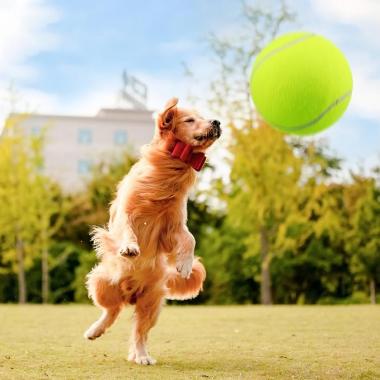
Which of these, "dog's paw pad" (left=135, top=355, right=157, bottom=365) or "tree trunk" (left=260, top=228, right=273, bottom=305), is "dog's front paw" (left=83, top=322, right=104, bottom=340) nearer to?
"dog's paw pad" (left=135, top=355, right=157, bottom=365)

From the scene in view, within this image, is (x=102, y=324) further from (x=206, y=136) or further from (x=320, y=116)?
(x=320, y=116)

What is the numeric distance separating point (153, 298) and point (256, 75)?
2.92 meters

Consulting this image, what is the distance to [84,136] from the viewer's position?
1982 inches

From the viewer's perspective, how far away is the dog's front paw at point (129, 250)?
5.42 metres

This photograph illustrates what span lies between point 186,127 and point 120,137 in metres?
45.8

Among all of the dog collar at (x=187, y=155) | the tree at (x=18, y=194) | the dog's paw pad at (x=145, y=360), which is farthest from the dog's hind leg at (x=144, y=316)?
the tree at (x=18, y=194)

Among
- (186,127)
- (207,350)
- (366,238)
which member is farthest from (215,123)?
(366,238)

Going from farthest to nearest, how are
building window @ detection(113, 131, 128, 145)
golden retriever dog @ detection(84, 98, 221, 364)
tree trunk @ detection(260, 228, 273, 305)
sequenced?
building window @ detection(113, 131, 128, 145), tree trunk @ detection(260, 228, 273, 305), golden retriever dog @ detection(84, 98, 221, 364)

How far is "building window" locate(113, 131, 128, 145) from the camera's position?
50812mm

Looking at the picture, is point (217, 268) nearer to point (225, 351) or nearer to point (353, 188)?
point (353, 188)

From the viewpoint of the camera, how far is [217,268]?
25.6m

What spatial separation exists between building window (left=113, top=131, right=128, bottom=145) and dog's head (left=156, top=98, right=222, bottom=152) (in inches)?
1779

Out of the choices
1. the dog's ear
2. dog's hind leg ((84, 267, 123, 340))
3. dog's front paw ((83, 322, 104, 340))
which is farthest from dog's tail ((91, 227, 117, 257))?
the dog's ear

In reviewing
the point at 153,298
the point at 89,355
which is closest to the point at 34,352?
the point at 89,355
